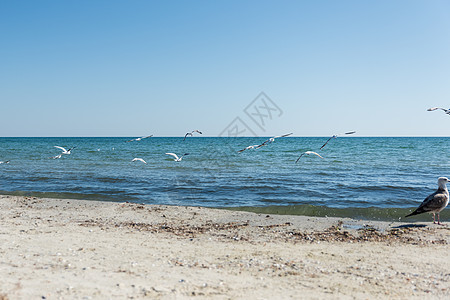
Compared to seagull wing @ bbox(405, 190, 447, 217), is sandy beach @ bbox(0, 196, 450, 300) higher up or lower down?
lower down

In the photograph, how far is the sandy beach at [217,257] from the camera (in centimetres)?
479

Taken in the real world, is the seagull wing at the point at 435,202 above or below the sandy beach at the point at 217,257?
above

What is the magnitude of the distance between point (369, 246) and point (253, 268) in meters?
3.01

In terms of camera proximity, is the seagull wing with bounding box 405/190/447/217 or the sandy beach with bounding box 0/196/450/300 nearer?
the sandy beach with bounding box 0/196/450/300

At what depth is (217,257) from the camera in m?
6.33

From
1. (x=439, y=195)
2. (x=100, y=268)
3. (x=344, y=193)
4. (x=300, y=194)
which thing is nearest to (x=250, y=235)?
(x=100, y=268)

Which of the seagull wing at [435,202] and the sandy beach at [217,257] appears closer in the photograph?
the sandy beach at [217,257]

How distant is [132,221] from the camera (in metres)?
9.62

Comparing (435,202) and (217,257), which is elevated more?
(435,202)

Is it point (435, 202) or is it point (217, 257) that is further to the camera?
point (435, 202)

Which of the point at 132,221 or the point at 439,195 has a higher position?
the point at 439,195

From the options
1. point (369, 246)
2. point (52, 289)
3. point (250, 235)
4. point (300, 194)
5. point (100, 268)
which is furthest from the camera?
point (300, 194)

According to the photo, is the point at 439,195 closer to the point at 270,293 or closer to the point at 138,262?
the point at 270,293

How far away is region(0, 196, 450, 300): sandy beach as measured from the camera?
188 inches
